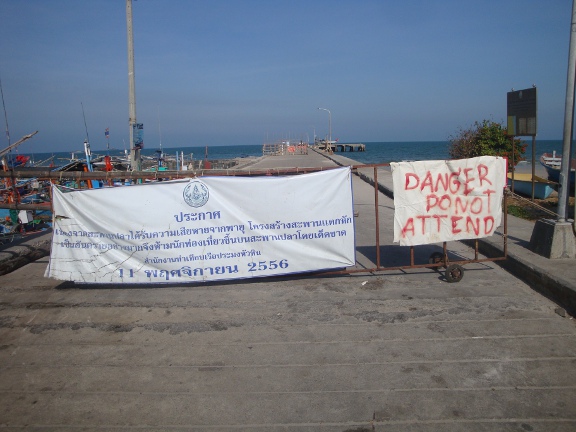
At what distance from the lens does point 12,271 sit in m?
7.75

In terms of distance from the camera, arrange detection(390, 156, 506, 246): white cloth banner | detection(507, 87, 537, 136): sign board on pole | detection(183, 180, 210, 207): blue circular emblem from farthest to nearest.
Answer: detection(507, 87, 537, 136): sign board on pole
detection(390, 156, 506, 246): white cloth banner
detection(183, 180, 210, 207): blue circular emblem

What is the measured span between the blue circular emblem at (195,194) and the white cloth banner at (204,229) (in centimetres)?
1

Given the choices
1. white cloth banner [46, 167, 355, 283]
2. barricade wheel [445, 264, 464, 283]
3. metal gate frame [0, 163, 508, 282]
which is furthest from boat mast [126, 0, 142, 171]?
barricade wheel [445, 264, 464, 283]

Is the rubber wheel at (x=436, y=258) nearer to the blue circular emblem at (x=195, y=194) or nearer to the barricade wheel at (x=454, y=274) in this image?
the barricade wheel at (x=454, y=274)

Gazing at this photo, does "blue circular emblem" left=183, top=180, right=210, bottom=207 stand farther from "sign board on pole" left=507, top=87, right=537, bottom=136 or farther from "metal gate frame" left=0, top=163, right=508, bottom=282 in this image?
"sign board on pole" left=507, top=87, right=537, bottom=136

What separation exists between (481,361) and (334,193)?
302 cm

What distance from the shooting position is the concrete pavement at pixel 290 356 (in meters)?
3.59

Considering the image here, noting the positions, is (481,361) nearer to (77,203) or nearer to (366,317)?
(366,317)

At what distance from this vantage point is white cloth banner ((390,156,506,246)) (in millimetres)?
6484

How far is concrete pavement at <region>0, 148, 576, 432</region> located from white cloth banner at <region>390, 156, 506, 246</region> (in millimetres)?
801

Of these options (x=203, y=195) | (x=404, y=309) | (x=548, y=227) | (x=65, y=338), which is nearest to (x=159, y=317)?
(x=65, y=338)

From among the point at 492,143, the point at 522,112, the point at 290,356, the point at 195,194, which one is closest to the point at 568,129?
the point at 290,356

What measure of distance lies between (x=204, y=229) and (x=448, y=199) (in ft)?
11.9

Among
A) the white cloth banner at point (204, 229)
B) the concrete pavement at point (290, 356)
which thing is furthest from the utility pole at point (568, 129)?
the white cloth banner at point (204, 229)
